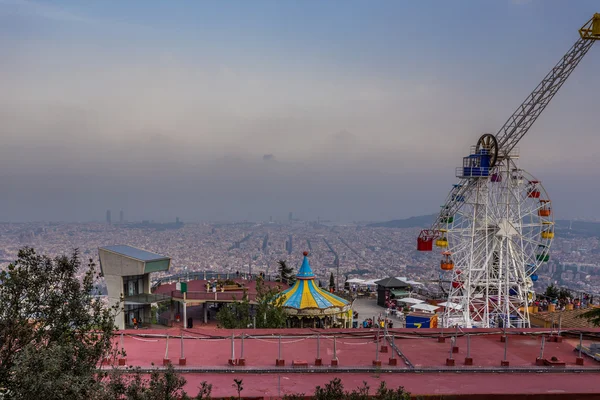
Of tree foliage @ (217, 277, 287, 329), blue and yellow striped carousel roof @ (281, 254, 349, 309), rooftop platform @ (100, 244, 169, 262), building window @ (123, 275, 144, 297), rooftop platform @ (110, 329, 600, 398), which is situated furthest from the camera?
building window @ (123, 275, 144, 297)

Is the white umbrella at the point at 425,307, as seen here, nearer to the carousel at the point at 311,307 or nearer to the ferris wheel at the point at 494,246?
the ferris wheel at the point at 494,246

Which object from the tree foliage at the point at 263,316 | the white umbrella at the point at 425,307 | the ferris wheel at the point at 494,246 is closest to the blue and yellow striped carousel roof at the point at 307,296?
A: the tree foliage at the point at 263,316

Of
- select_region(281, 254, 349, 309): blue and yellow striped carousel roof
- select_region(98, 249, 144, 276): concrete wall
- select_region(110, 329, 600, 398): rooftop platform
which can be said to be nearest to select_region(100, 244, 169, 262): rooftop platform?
select_region(98, 249, 144, 276): concrete wall

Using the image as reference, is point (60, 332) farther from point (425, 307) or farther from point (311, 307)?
point (425, 307)

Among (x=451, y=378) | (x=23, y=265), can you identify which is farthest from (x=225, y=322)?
(x=23, y=265)

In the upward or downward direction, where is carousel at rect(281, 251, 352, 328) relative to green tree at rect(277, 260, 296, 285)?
upward

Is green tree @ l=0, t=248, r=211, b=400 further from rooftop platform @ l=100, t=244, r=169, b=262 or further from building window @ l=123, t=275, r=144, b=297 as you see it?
building window @ l=123, t=275, r=144, b=297

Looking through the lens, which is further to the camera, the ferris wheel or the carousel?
the ferris wheel
